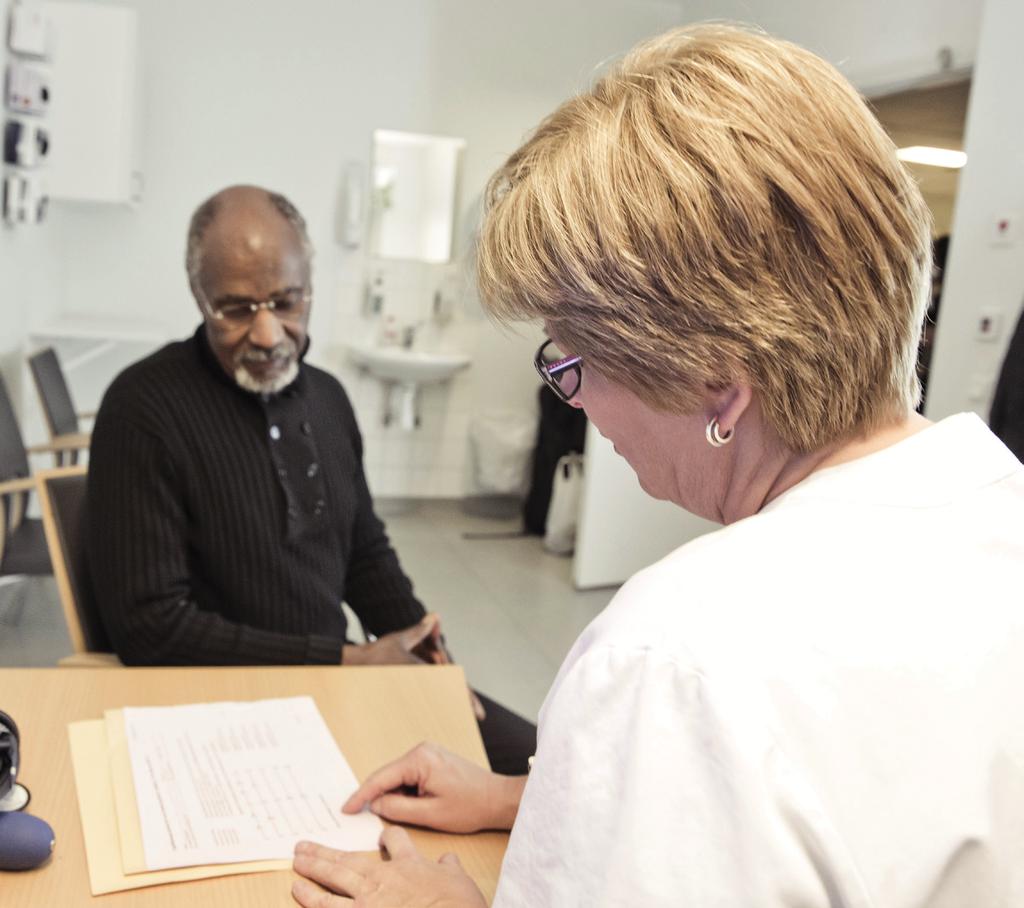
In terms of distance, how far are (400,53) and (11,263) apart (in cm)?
235

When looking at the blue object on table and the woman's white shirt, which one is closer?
the woman's white shirt

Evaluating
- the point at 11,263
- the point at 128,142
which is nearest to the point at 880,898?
the point at 11,263

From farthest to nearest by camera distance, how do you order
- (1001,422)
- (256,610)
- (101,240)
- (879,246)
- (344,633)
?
(101,240)
(1001,422)
(344,633)
(256,610)
(879,246)

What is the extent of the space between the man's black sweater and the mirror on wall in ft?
11.9

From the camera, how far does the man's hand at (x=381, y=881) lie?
0.87 meters

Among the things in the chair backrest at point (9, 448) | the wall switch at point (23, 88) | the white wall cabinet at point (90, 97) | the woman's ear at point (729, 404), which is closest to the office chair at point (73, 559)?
the woman's ear at point (729, 404)

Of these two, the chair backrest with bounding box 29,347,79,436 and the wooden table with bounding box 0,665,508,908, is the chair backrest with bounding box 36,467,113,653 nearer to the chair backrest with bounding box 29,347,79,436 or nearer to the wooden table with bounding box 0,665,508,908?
the wooden table with bounding box 0,665,508,908

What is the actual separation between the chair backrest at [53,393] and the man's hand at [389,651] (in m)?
2.32

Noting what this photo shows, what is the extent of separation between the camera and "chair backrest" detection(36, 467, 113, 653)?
159 centimetres

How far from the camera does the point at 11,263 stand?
389cm

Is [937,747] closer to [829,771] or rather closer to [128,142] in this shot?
[829,771]

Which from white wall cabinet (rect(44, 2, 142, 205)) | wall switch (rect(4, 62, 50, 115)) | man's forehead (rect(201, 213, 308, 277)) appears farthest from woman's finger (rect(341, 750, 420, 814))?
white wall cabinet (rect(44, 2, 142, 205))

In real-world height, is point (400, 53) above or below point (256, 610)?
above

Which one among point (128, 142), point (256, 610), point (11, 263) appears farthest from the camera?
point (128, 142)
